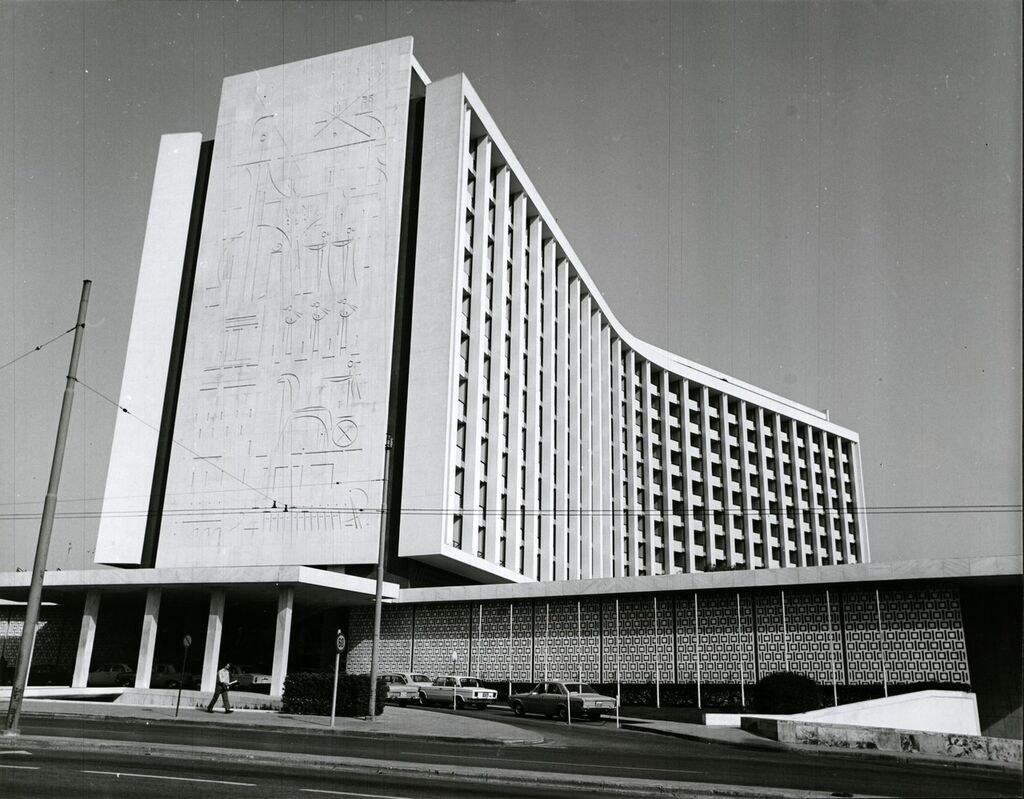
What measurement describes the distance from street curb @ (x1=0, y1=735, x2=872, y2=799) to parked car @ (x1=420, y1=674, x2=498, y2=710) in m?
18.6

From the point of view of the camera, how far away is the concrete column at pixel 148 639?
120 ft

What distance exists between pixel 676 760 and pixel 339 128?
46.5 m

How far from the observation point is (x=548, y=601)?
1444 inches

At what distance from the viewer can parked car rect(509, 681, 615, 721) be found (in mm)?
26750

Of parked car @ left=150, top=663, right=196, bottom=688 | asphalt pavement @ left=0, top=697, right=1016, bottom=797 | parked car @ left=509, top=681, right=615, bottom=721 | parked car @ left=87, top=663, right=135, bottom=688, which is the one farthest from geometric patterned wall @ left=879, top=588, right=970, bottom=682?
parked car @ left=87, top=663, right=135, bottom=688

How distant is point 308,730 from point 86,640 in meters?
22.8

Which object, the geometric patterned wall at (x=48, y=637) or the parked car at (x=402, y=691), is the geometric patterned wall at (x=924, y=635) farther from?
the geometric patterned wall at (x=48, y=637)

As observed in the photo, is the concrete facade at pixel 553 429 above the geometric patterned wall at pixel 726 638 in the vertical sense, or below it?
above

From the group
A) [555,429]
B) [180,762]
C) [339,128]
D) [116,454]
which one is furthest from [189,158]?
[180,762]

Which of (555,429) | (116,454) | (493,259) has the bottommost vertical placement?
(116,454)

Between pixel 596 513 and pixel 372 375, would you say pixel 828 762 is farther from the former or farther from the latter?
pixel 596 513

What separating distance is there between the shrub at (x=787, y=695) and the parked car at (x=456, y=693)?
10.3m

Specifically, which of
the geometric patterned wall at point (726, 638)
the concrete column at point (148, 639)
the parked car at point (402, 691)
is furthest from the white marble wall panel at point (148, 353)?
the geometric patterned wall at point (726, 638)

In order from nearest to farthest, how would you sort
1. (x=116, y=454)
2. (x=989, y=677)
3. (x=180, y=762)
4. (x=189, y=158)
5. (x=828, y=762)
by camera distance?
(x=180, y=762)
(x=828, y=762)
(x=989, y=677)
(x=116, y=454)
(x=189, y=158)
